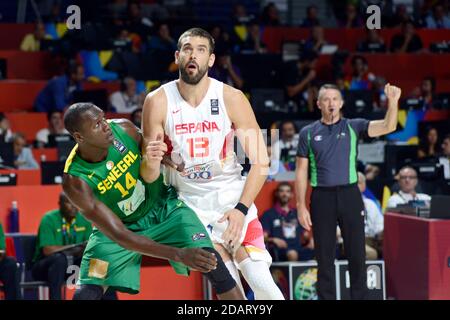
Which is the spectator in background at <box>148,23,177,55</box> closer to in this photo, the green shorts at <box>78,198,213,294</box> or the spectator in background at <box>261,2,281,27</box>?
the spectator in background at <box>261,2,281,27</box>

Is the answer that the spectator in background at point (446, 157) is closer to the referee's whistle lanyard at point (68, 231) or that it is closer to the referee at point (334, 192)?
the referee at point (334, 192)

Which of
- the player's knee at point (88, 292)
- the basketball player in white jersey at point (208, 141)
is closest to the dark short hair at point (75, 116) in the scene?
the basketball player in white jersey at point (208, 141)

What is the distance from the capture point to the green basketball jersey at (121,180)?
541 centimetres

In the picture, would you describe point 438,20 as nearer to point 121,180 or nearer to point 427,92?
point 427,92

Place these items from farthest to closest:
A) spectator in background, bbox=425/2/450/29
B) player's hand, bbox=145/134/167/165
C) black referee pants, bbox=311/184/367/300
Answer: spectator in background, bbox=425/2/450/29 < black referee pants, bbox=311/184/367/300 < player's hand, bbox=145/134/167/165

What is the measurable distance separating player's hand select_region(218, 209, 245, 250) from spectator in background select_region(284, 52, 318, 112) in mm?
7451

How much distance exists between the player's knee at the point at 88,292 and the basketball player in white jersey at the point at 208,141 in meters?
0.70

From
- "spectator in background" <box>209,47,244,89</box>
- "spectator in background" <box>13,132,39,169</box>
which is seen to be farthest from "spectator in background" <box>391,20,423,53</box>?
"spectator in background" <box>13,132,39,169</box>

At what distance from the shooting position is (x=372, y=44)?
1430 cm

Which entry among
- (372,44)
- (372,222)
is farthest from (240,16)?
(372,222)

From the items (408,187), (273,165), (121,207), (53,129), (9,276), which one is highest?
(53,129)

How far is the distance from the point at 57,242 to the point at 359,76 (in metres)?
→ 6.18

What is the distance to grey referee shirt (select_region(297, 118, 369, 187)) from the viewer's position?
7723 millimetres

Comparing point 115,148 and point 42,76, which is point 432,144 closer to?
point 42,76
